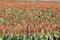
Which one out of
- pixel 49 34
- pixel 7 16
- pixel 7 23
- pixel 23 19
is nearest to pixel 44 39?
pixel 49 34

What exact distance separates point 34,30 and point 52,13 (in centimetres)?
648

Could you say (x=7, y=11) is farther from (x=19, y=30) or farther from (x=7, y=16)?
(x=19, y=30)

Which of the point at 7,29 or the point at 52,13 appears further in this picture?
the point at 52,13

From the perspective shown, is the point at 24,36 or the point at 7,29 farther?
the point at 7,29

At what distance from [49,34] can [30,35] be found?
90cm

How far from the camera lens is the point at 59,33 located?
10664mm

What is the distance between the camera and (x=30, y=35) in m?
10.2

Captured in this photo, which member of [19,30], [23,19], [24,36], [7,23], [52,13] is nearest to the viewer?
[24,36]

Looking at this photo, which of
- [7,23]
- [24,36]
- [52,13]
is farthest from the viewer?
[52,13]

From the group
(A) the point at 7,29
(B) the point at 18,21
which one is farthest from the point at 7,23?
(A) the point at 7,29

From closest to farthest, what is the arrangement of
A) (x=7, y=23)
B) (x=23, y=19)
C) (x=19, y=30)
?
(x=19, y=30) → (x=7, y=23) → (x=23, y=19)

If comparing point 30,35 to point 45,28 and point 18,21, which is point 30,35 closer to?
point 45,28

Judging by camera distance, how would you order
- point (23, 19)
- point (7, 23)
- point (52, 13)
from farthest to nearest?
1. point (52, 13)
2. point (23, 19)
3. point (7, 23)

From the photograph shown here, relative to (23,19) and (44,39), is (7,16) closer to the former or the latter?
(23,19)
